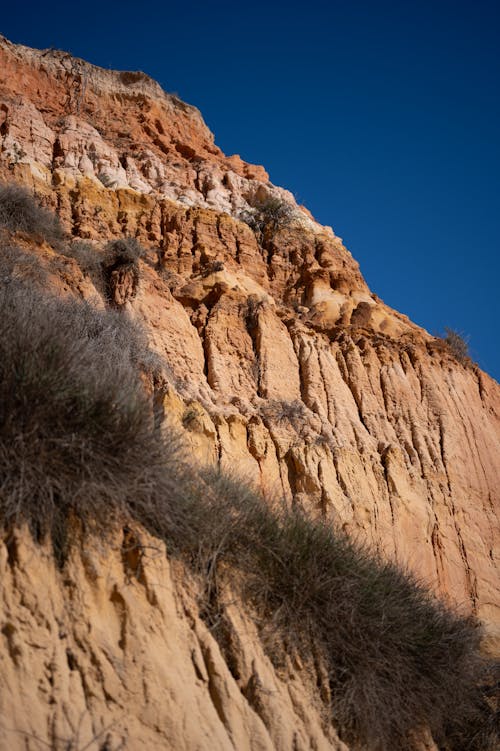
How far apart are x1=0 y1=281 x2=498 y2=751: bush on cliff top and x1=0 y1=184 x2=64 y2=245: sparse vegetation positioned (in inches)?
243

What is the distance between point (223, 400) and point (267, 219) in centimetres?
1023

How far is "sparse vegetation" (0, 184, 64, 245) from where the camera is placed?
595 inches

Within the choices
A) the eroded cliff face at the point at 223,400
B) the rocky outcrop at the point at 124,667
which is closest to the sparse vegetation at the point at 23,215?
the eroded cliff face at the point at 223,400

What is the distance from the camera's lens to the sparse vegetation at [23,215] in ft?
49.5

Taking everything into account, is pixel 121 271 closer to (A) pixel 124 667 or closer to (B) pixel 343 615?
(B) pixel 343 615

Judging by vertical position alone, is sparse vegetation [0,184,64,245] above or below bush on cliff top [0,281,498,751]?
above

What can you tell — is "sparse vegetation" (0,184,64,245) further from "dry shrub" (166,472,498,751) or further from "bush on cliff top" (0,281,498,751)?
"dry shrub" (166,472,498,751)

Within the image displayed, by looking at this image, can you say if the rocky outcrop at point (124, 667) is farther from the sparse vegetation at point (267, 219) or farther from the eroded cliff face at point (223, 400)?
the sparse vegetation at point (267, 219)

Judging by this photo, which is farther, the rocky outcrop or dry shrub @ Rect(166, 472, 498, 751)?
dry shrub @ Rect(166, 472, 498, 751)

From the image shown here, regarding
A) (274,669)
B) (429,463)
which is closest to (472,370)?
(429,463)

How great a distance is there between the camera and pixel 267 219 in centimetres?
2312

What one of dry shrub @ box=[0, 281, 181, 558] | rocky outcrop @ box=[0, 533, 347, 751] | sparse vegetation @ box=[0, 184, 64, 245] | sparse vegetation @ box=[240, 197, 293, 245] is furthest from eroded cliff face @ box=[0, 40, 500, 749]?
sparse vegetation @ box=[0, 184, 64, 245]

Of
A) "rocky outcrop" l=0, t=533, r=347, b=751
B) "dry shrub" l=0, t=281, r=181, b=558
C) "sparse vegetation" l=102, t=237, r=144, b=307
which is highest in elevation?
"sparse vegetation" l=102, t=237, r=144, b=307

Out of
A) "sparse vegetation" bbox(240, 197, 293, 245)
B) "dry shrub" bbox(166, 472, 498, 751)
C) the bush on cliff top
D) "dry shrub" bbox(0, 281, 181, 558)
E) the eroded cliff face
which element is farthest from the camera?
"sparse vegetation" bbox(240, 197, 293, 245)
